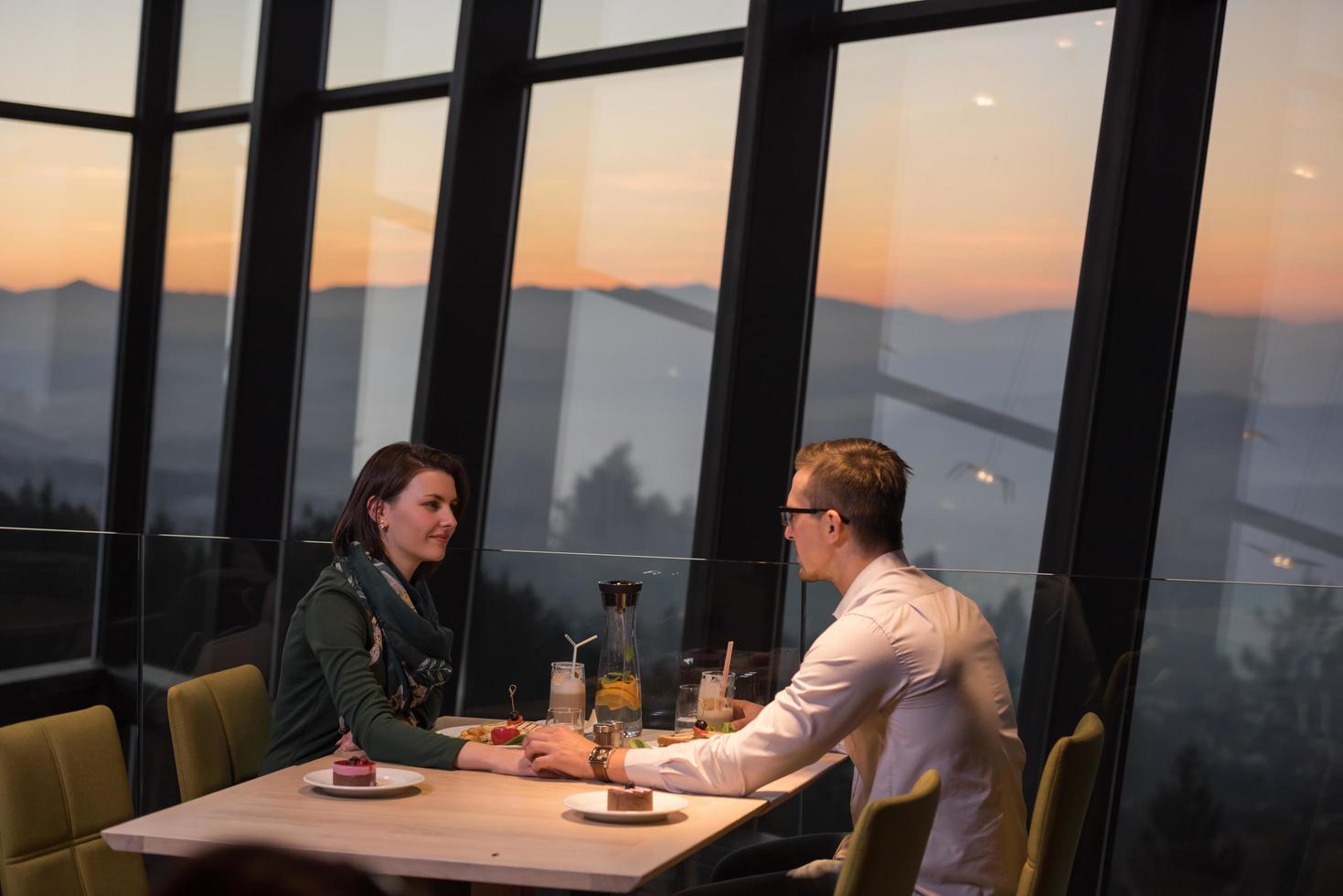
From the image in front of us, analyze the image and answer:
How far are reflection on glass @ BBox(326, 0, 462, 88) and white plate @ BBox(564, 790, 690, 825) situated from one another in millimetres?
4103

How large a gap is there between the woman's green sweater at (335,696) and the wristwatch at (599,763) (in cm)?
26

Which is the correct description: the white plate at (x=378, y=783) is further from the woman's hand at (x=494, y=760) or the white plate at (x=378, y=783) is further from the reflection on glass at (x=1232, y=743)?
the reflection on glass at (x=1232, y=743)

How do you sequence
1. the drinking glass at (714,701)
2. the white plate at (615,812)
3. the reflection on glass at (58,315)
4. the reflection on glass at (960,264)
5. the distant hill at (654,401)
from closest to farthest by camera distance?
the white plate at (615,812) → the drinking glass at (714,701) → the distant hill at (654,401) → the reflection on glass at (960,264) → the reflection on glass at (58,315)

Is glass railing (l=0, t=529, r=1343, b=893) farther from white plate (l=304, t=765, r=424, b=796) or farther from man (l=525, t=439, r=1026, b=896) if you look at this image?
white plate (l=304, t=765, r=424, b=796)

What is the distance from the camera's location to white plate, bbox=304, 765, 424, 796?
85.5 inches

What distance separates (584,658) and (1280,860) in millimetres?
1877

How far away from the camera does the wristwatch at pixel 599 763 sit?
2354 millimetres

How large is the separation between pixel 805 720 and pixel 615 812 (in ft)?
1.14

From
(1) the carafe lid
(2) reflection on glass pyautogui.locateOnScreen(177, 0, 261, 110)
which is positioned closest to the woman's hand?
(1) the carafe lid

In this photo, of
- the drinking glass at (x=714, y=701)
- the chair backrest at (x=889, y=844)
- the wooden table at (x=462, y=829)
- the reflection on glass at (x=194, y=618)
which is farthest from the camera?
the reflection on glass at (x=194, y=618)

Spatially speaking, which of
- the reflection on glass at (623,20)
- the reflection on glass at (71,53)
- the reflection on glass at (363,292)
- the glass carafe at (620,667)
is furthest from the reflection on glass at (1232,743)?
the reflection on glass at (71,53)

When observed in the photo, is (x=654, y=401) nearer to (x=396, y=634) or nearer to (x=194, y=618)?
(x=194, y=618)

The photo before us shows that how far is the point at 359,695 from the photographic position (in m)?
2.46

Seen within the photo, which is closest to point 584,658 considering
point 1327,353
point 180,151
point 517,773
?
point 517,773
